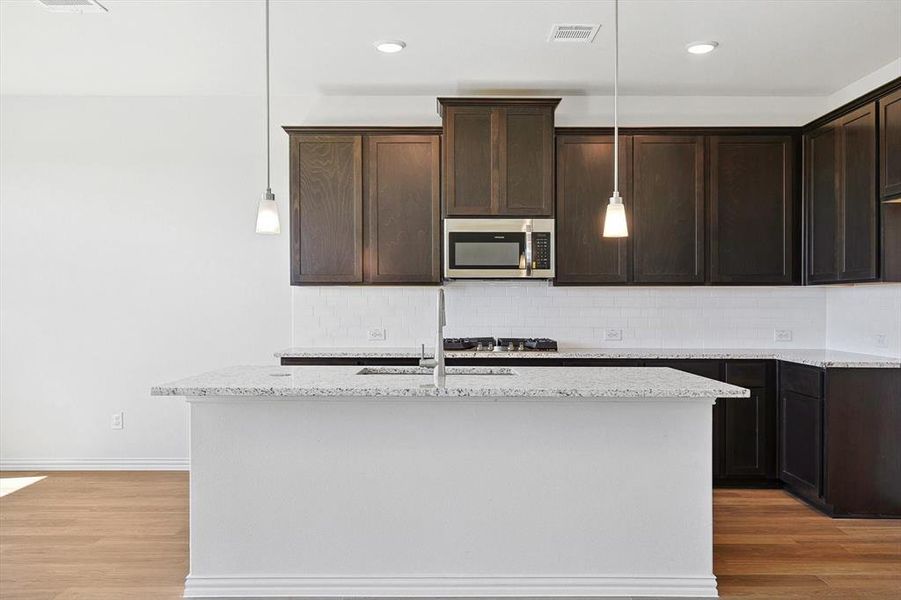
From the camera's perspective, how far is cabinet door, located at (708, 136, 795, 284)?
192 inches

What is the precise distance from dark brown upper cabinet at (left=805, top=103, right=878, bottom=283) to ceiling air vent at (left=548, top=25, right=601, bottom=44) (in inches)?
66.3

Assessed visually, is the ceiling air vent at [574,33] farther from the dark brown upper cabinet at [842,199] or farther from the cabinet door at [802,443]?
the cabinet door at [802,443]

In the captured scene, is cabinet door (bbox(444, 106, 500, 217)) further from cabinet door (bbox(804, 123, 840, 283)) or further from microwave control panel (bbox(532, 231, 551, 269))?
cabinet door (bbox(804, 123, 840, 283))

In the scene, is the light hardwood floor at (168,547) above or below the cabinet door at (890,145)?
below

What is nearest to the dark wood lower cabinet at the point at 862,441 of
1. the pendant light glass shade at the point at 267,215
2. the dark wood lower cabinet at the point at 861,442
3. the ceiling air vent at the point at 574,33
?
the dark wood lower cabinet at the point at 861,442

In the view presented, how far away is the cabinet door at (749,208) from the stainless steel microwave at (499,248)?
46.5 inches

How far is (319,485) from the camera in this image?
9.56 ft

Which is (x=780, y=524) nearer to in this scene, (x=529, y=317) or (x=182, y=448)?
(x=529, y=317)

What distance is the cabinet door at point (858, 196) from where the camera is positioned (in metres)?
4.06

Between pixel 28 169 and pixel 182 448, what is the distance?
2.33 m

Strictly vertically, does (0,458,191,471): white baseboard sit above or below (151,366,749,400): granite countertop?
below

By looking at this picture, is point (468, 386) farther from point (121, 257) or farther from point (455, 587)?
point (121, 257)

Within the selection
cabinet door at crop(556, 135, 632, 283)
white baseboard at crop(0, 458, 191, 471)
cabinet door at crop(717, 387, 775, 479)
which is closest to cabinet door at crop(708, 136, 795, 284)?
cabinet door at crop(556, 135, 632, 283)

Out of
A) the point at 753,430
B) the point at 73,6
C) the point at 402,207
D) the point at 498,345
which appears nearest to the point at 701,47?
the point at 402,207
